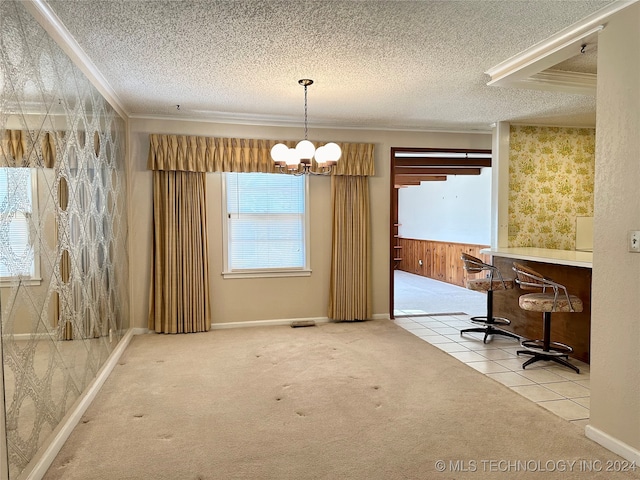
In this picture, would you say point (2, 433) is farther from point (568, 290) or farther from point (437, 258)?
point (437, 258)

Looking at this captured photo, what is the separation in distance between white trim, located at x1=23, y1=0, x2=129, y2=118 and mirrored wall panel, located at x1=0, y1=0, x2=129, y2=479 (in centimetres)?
6

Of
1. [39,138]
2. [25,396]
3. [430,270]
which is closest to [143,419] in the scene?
[25,396]

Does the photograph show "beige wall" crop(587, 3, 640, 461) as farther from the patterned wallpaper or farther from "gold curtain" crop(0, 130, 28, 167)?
the patterned wallpaper

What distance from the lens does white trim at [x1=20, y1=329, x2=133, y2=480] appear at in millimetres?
2154

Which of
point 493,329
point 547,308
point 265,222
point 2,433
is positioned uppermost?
point 265,222

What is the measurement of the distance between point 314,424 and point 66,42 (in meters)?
2.89

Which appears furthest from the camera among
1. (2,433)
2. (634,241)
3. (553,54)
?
(553,54)

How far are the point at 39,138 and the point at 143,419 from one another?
71.7 inches

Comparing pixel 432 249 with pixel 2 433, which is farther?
pixel 432 249

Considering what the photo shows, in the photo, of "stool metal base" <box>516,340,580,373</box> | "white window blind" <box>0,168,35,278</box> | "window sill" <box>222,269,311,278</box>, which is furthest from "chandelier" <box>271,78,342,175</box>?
"stool metal base" <box>516,340,580,373</box>

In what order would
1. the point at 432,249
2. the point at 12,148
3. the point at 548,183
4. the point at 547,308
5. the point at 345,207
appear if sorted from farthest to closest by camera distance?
the point at 432,249
the point at 548,183
the point at 345,207
the point at 547,308
the point at 12,148

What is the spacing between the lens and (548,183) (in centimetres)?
566

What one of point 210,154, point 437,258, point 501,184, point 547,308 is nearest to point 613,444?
point 547,308

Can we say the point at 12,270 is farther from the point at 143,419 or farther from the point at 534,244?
the point at 534,244
